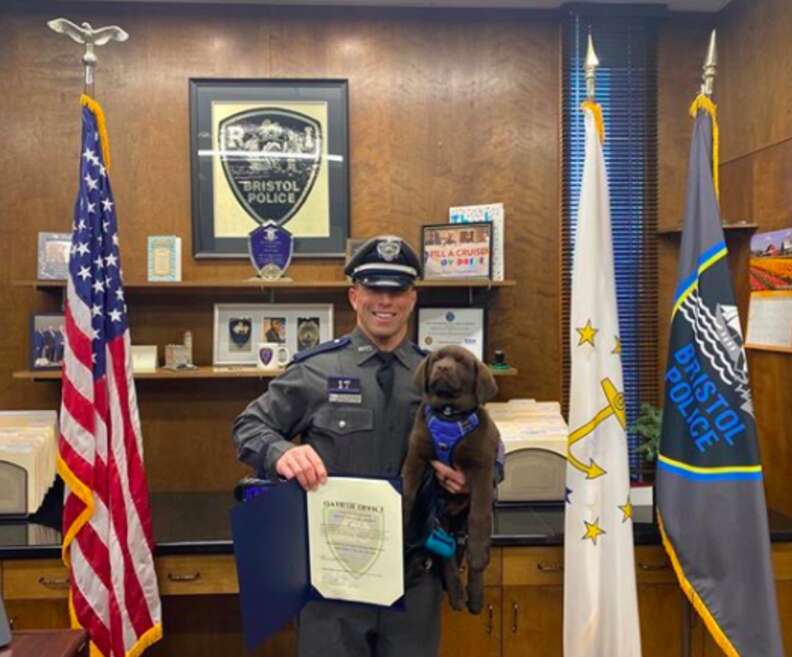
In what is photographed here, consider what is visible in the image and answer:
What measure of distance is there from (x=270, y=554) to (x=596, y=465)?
1.03 m

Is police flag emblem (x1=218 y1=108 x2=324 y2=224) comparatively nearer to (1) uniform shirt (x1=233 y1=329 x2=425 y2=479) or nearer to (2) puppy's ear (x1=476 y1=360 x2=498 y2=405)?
(1) uniform shirt (x1=233 y1=329 x2=425 y2=479)

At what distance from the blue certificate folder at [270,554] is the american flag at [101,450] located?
76cm

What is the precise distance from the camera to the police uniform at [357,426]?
1.51 metres

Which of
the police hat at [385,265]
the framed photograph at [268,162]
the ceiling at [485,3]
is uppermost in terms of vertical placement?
the ceiling at [485,3]

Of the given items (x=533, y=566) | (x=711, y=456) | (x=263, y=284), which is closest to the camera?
(x=711, y=456)

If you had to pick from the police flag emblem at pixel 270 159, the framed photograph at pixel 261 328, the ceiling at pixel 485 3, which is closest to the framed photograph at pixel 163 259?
the framed photograph at pixel 261 328

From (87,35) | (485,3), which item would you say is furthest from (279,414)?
(485,3)

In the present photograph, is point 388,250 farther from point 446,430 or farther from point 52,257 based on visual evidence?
point 52,257

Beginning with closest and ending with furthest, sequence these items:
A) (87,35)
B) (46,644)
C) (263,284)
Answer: (46,644)
(87,35)
(263,284)

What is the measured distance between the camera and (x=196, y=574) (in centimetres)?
207

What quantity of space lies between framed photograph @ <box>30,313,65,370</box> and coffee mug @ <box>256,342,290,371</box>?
73 centimetres

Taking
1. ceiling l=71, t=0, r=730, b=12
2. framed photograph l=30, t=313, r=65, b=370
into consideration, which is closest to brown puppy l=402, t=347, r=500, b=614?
framed photograph l=30, t=313, r=65, b=370

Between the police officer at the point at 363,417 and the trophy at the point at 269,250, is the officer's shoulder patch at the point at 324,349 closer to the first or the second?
the police officer at the point at 363,417

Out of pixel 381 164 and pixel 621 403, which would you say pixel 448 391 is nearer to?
pixel 621 403
